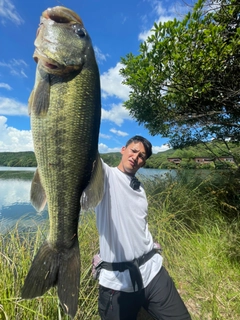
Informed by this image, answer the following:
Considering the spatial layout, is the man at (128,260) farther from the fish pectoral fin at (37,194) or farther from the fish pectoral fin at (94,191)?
the fish pectoral fin at (37,194)

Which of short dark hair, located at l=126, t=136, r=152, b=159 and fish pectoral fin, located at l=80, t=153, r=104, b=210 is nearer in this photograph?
fish pectoral fin, located at l=80, t=153, r=104, b=210

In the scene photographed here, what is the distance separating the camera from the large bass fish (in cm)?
142

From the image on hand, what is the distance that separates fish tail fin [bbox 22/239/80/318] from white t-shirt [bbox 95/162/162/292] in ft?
1.83

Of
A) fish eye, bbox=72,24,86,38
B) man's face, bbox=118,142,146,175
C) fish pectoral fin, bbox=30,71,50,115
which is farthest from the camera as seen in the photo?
man's face, bbox=118,142,146,175

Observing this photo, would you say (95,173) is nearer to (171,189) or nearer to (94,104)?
(94,104)

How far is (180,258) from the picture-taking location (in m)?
4.28

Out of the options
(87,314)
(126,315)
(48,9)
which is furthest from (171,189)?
(48,9)

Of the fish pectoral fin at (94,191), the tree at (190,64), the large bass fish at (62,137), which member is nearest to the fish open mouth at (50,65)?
the large bass fish at (62,137)

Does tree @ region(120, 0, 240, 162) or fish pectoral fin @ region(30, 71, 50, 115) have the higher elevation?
tree @ region(120, 0, 240, 162)

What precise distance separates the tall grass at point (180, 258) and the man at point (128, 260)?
66 centimetres

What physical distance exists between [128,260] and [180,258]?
2591mm

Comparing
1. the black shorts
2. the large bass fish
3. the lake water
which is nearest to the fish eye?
the large bass fish

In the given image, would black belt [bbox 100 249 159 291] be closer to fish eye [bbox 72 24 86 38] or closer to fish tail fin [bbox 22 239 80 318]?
fish tail fin [bbox 22 239 80 318]

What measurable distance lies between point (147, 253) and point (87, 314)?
50.4 inches
